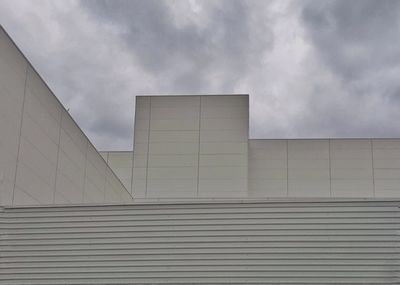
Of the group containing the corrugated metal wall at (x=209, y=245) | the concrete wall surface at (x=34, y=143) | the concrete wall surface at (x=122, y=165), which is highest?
the concrete wall surface at (x=122, y=165)

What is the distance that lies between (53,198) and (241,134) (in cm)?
1509

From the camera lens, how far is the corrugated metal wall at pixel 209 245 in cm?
1001

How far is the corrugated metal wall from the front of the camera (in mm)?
10008

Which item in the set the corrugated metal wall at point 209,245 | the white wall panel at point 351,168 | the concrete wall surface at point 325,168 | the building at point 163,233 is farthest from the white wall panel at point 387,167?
the corrugated metal wall at point 209,245

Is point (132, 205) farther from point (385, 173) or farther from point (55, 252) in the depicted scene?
point (385, 173)

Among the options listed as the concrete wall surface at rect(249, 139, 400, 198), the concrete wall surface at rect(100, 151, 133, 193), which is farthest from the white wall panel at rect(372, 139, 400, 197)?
the concrete wall surface at rect(100, 151, 133, 193)

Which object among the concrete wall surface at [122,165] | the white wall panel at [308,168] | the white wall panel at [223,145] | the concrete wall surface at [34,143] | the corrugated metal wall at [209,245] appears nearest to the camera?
the corrugated metal wall at [209,245]

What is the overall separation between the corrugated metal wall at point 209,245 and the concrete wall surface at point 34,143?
1484mm

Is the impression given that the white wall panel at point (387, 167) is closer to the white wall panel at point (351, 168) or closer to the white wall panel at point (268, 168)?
the white wall panel at point (351, 168)

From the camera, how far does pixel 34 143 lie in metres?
13.0

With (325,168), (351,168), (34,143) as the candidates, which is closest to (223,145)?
(325,168)

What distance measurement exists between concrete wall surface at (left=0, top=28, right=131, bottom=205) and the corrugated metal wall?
4.87 ft

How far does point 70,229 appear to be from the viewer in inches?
413

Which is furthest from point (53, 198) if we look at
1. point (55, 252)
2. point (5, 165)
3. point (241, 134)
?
point (241, 134)
